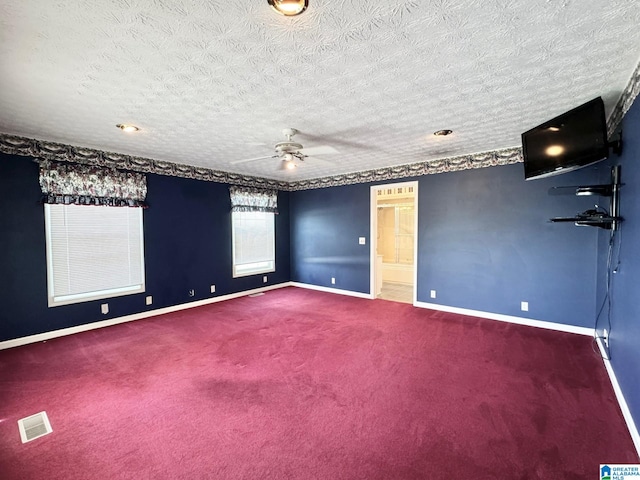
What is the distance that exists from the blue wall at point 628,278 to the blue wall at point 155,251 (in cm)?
560

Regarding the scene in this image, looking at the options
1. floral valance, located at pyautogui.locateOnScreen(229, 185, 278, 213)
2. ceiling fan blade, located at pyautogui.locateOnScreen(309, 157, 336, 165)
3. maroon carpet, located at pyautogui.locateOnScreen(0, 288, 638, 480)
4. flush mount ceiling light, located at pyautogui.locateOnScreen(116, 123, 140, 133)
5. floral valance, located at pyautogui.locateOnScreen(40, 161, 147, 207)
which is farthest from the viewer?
floral valance, located at pyautogui.locateOnScreen(229, 185, 278, 213)

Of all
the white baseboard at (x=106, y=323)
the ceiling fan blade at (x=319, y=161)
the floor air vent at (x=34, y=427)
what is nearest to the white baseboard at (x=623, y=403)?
the floor air vent at (x=34, y=427)

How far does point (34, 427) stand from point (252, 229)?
15.0 feet

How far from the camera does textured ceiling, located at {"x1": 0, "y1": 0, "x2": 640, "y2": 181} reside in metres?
1.52

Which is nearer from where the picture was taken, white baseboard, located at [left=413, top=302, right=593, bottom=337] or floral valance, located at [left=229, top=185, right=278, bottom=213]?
white baseboard, located at [left=413, top=302, right=593, bottom=337]

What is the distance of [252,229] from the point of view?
6406 mm

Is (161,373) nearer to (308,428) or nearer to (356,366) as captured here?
(308,428)

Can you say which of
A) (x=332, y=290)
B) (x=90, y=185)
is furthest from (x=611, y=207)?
(x=90, y=185)

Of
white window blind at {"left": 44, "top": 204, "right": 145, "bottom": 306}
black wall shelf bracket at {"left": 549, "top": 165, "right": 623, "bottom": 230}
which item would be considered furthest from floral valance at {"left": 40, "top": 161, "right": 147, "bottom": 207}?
black wall shelf bracket at {"left": 549, "top": 165, "right": 623, "bottom": 230}

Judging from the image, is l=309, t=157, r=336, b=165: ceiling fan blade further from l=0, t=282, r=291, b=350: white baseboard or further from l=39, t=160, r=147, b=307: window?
l=0, t=282, r=291, b=350: white baseboard

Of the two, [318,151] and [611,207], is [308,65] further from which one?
[611,207]

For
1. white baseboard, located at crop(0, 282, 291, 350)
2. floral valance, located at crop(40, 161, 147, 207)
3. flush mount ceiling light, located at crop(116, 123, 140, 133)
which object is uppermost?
flush mount ceiling light, located at crop(116, 123, 140, 133)

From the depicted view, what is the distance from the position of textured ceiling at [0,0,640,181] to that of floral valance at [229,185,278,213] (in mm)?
2494

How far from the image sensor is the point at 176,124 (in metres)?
3.15
